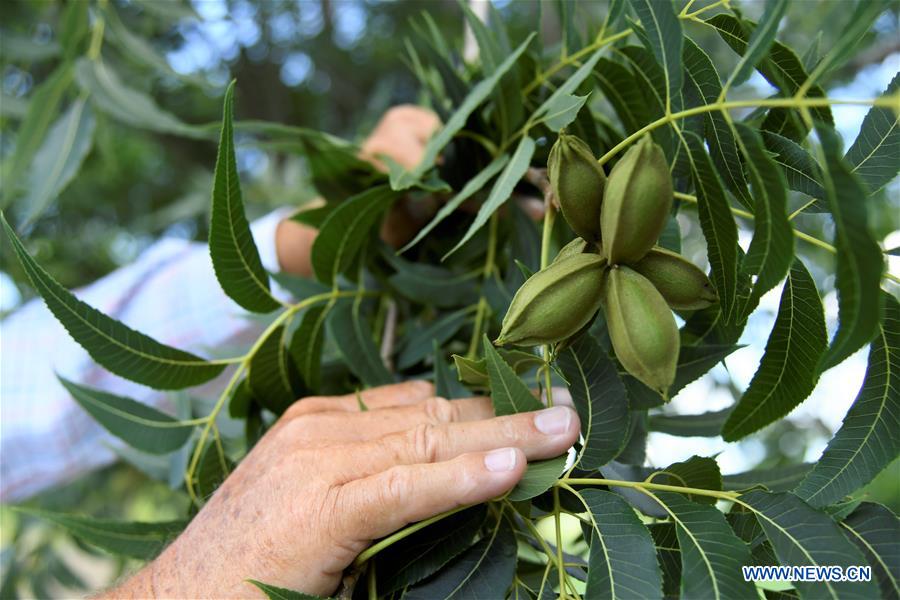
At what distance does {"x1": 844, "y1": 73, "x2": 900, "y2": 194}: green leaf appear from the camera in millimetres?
593

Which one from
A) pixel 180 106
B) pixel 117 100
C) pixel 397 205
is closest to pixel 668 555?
pixel 397 205

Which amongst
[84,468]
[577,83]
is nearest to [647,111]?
[577,83]

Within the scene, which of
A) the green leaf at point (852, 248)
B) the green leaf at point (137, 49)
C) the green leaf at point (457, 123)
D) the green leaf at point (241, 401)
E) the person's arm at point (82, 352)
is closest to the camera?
the green leaf at point (852, 248)

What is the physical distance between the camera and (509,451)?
23.7 inches

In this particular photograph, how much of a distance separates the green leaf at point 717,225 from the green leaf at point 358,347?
0.44 m

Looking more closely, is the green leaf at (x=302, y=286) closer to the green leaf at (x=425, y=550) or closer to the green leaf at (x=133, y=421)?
the green leaf at (x=133, y=421)

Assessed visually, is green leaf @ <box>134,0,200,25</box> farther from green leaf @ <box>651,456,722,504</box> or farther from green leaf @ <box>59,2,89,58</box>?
green leaf @ <box>651,456,722,504</box>

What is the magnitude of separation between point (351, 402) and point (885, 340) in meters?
0.51

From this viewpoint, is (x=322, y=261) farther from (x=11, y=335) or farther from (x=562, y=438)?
(x=11, y=335)

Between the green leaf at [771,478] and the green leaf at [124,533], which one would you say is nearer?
the green leaf at [771,478]

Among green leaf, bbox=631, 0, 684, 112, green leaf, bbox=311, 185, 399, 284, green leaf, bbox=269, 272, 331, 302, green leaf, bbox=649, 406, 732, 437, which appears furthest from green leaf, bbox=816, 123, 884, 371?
green leaf, bbox=269, 272, 331, 302

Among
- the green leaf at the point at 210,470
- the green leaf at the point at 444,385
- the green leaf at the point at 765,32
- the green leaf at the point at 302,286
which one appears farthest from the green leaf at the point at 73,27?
the green leaf at the point at 765,32

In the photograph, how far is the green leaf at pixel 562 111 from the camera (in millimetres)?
612

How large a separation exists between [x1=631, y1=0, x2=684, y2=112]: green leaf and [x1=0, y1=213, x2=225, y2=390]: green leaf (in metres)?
0.54
